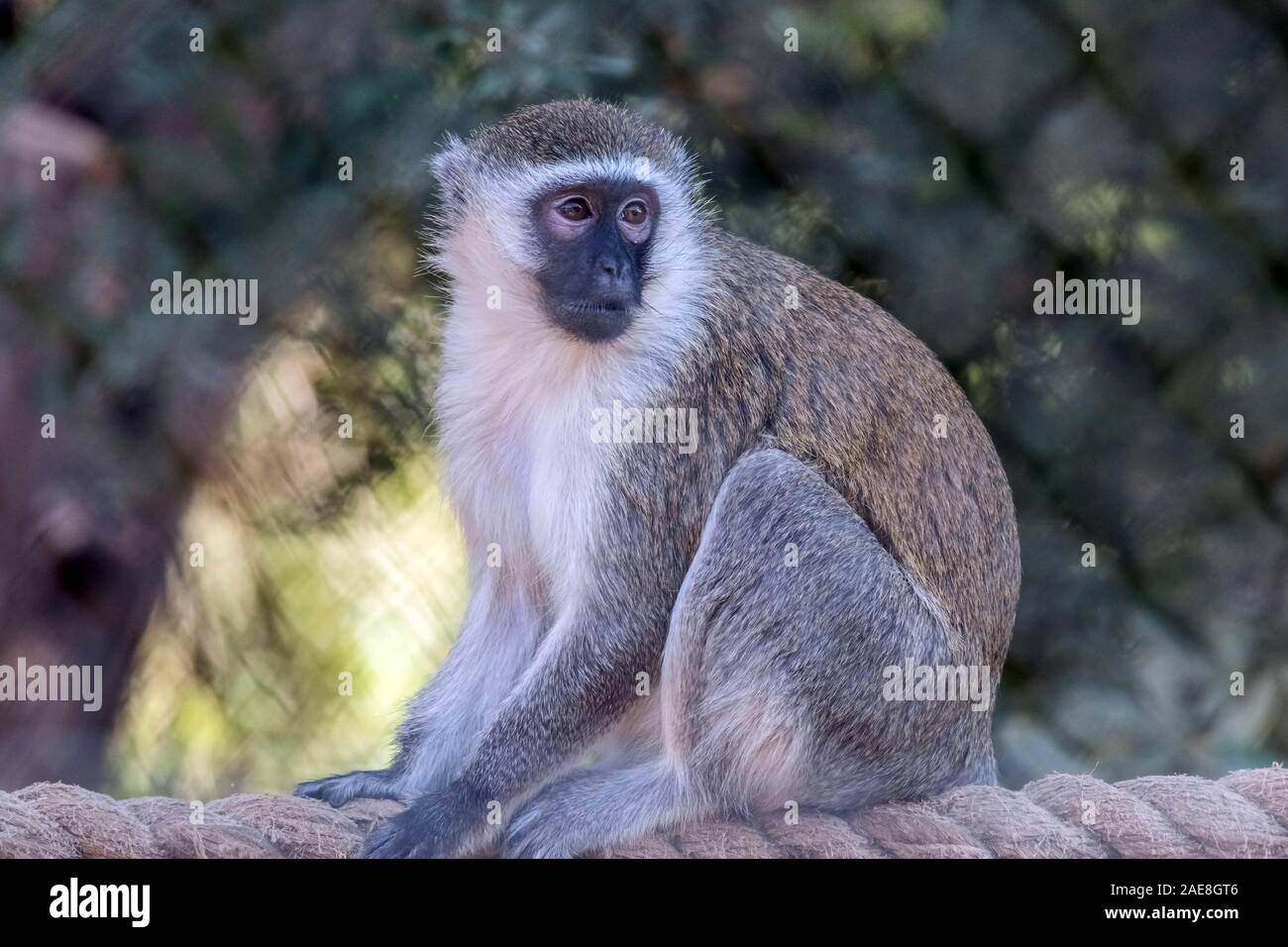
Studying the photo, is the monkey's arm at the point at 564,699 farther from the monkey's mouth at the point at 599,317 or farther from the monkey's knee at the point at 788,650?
the monkey's mouth at the point at 599,317

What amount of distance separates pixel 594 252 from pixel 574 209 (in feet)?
0.25

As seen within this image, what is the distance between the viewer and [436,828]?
2090mm

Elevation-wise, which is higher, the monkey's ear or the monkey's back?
the monkey's ear

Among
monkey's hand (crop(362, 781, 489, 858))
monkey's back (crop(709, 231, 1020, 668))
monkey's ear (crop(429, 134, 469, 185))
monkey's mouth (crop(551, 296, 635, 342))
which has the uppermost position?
monkey's ear (crop(429, 134, 469, 185))

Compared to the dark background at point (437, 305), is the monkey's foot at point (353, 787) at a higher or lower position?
lower

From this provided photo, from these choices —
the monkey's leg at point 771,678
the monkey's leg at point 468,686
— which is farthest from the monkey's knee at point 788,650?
the monkey's leg at point 468,686

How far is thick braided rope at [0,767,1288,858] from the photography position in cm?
188

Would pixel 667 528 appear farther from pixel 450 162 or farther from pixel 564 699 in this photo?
pixel 450 162

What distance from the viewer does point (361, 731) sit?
8.95 feet

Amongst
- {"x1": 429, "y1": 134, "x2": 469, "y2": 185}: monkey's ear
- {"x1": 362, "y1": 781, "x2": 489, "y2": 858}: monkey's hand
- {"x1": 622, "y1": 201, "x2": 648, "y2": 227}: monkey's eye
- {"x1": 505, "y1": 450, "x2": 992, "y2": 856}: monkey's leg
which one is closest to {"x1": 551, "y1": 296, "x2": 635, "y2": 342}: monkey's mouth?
{"x1": 622, "y1": 201, "x2": 648, "y2": 227}: monkey's eye

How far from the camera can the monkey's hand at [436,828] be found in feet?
6.78

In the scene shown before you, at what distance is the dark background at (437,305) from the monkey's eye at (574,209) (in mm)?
358

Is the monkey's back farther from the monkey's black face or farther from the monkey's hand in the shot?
the monkey's hand

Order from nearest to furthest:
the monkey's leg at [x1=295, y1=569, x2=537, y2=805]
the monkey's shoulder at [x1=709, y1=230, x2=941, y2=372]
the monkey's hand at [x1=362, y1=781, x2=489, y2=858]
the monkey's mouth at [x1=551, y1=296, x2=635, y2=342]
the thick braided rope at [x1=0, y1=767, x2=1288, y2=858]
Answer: the thick braided rope at [x1=0, y1=767, x2=1288, y2=858], the monkey's hand at [x1=362, y1=781, x2=489, y2=858], the monkey's mouth at [x1=551, y1=296, x2=635, y2=342], the monkey's shoulder at [x1=709, y1=230, x2=941, y2=372], the monkey's leg at [x1=295, y1=569, x2=537, y2=805]
